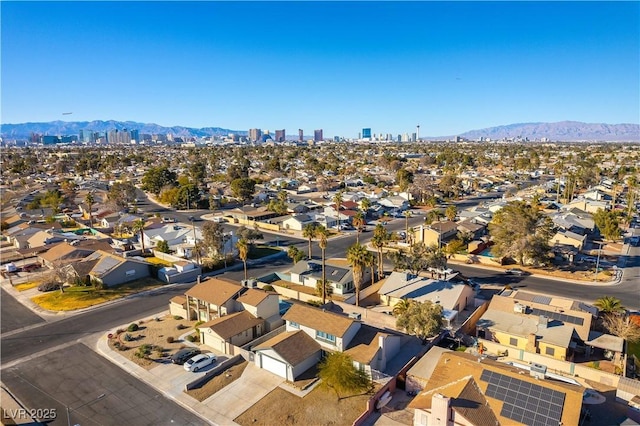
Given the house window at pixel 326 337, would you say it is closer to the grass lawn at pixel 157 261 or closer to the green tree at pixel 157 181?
the grass lawn at pixel 157 261

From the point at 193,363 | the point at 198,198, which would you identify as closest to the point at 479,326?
the point at 193,363

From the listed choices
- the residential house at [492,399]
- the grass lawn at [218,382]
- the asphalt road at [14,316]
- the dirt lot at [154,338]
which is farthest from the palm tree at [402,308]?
the asphalt road at [14,316]

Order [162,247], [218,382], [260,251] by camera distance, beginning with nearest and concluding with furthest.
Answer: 1. [218,382]
2. [162,247]
3. [260,251]

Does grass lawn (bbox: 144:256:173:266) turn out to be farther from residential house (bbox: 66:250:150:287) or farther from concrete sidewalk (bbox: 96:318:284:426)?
concrete sidewalk (bbox: 96:318:284:426)

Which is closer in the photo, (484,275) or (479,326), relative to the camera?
(479,326)

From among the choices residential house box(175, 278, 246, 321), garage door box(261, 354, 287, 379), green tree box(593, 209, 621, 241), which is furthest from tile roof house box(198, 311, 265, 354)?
green tree box(593, 209, 621, 241)

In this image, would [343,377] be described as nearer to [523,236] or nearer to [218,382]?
[218,382]

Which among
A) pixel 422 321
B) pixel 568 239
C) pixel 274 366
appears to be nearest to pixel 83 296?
pixel 274 366

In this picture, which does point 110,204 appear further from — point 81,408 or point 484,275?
point 484,275
